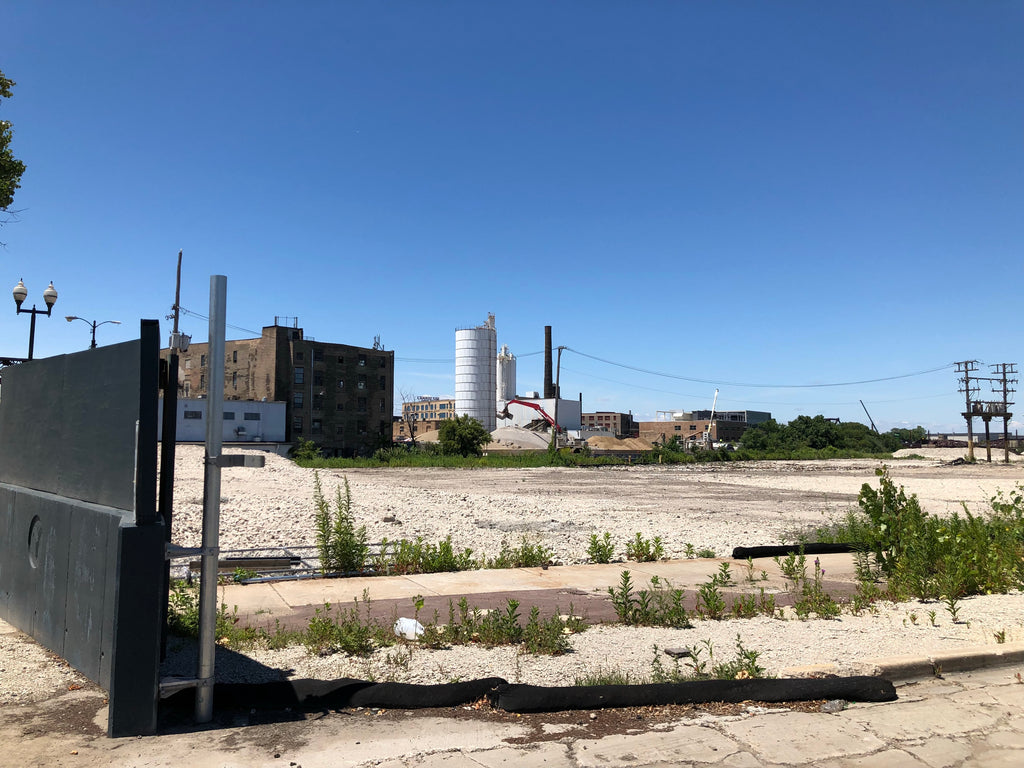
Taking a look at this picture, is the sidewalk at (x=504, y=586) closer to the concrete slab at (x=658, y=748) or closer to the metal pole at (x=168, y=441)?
the metal pole at (x=168, y=441)

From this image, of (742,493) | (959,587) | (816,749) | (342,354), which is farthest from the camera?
(342,354)

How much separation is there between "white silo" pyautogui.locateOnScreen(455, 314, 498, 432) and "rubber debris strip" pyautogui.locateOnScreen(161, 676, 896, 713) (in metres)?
102

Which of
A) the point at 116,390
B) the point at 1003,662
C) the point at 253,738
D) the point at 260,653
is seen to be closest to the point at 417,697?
the point at 253,738

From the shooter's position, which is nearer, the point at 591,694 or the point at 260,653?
the point at 591,694

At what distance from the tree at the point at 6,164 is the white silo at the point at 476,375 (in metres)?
90.6

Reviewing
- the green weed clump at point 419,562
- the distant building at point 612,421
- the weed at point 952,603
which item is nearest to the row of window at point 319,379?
the green weed clump at point 419,562

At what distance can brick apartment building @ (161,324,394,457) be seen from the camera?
7788 centimetres

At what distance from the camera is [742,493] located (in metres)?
29.6

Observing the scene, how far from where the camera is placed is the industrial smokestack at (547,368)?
93.2m

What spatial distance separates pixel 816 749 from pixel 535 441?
84.0 meters

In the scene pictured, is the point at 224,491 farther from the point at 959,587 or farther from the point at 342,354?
the point at 342,354

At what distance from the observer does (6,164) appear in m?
17.1

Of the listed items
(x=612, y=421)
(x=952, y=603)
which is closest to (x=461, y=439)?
(x=952, y=603)

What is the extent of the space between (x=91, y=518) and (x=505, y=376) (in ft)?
377
